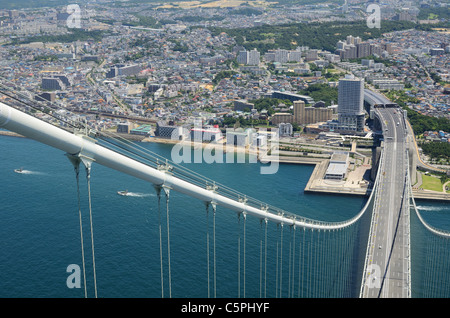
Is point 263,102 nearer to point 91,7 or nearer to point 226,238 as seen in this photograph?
point 226,238

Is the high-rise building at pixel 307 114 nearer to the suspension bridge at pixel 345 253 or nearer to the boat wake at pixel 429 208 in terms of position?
the boat wake at pixel 429 208

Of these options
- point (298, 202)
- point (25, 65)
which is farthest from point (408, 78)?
point (25, 65)

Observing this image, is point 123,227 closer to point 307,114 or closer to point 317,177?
point 317,177

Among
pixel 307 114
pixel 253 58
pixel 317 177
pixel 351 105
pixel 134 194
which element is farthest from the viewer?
pixel 253 58

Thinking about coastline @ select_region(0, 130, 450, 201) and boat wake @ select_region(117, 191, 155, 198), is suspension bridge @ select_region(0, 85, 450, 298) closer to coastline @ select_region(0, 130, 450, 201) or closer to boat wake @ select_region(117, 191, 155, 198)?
coastline @ select_region(0, 130, 450, 201)

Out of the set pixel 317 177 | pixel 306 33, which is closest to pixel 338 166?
pixel 317 177

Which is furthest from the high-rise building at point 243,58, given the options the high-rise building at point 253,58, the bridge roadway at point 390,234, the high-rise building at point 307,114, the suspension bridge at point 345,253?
the suspension bridge at point 345,253

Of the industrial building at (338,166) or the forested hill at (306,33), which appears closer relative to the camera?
the industrial building at (338,166)
